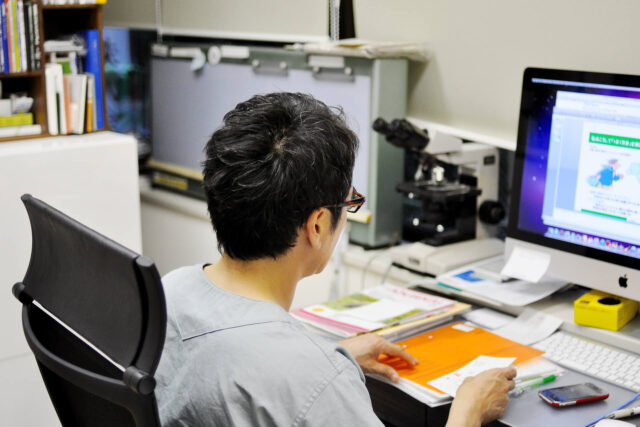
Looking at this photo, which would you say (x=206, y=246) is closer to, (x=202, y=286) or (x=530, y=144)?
(x=530, y=144)

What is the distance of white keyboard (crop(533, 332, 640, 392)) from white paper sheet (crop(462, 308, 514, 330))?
127mm

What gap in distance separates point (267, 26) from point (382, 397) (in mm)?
1726

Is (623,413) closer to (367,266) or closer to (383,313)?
(383,313)

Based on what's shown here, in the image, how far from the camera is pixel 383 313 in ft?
5.91

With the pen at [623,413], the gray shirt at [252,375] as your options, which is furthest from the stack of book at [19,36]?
the pen at [623,413]

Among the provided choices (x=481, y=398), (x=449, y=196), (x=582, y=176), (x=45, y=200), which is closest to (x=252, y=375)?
(x=481, y=398)

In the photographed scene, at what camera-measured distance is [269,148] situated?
1129mm

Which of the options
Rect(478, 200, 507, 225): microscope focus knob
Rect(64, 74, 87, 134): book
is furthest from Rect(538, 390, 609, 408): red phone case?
Rect(64, 74, 87, 134): book

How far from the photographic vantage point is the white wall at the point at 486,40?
2016 millimetres

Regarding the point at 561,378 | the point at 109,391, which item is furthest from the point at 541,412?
the point at 109,391

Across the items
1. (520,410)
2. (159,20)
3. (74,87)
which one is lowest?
(520,410)

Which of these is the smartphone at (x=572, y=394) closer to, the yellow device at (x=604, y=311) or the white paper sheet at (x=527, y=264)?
the yellow device at (x=604, y=311)

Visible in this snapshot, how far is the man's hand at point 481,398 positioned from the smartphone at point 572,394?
0.07 metres

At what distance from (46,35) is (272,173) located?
2180 millimetres
